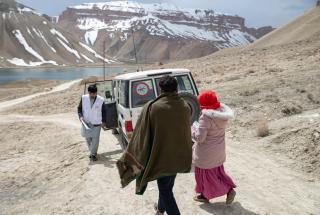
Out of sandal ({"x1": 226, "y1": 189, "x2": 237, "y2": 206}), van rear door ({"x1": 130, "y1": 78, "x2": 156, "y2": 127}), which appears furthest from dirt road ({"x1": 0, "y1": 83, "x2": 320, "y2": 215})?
van rear door ({"x1": 130, "y1": 78, "x2": 156, "y2": 127})

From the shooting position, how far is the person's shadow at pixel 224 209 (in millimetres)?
6209

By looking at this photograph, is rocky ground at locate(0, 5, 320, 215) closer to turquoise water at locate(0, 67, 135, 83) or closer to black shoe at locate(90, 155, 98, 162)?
black shoe at locate(90, 155, 98, 162)

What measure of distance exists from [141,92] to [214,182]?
3.86m

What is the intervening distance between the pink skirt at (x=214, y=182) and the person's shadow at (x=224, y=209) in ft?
1.00

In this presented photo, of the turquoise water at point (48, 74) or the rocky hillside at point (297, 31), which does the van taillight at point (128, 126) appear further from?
the turquoise water at point (48, 74)

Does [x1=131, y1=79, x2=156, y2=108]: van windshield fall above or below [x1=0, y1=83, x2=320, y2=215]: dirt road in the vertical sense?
above

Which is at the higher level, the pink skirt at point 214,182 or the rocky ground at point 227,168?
the pink skirt at point 214,182

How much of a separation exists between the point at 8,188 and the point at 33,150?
169 inches

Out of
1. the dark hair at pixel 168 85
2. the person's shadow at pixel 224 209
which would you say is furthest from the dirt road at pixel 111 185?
the dark hair at pixel 168 85

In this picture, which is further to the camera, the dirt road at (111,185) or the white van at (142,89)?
the white van at (142,89)

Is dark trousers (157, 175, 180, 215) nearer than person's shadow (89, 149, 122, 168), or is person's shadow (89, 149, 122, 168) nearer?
dark trousers (157, 175, 180, 215)

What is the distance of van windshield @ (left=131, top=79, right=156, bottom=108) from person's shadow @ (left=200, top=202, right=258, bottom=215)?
350 centimetres

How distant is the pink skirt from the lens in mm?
5996

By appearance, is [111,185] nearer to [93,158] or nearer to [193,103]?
[93,158]
